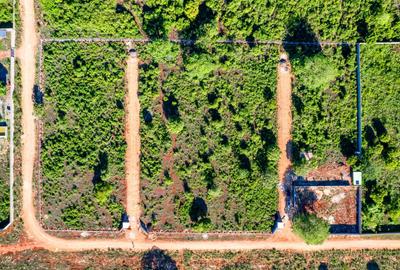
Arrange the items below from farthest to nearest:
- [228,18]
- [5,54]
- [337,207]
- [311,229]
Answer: [337,207] → [228,18] → [5,54] → [311,229]

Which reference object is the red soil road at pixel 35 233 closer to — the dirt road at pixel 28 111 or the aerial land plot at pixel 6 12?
the dirt road at pixel 28 111

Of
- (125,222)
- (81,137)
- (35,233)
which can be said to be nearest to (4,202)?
(35,233)

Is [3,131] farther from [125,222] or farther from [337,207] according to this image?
[337,207]

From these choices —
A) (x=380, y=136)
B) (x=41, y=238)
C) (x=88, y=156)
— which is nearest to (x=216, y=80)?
(x=88, y=156)

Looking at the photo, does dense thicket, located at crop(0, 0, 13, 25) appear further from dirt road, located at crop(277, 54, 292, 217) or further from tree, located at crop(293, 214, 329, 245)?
tree, located at crop(293, 214, 329, 245)

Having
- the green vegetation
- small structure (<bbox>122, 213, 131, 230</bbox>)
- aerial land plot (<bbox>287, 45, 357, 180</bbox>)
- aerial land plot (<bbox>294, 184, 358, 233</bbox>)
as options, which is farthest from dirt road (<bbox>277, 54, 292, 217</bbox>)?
small structure (<bbox>122, 213, 131, 230</bbox>)
